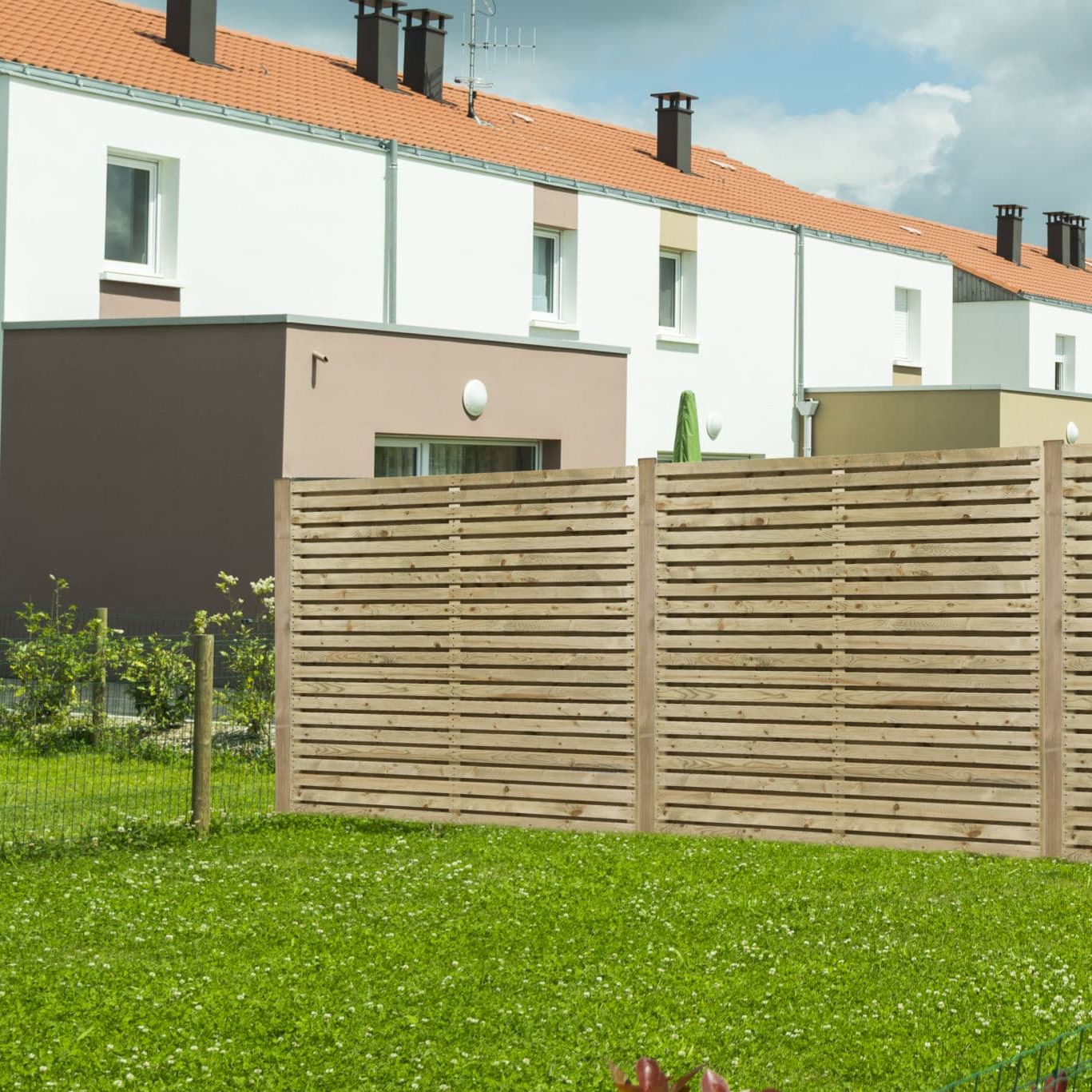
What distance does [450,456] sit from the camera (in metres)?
17.4

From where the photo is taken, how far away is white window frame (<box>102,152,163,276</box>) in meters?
18.3

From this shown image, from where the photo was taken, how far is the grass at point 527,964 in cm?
525

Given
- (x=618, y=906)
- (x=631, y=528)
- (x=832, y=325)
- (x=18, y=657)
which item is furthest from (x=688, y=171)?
(x=618, y=906)

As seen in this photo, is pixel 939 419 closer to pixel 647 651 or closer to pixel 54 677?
pixel 54 677

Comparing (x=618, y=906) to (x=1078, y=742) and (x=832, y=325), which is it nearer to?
(x=1078, y=742)

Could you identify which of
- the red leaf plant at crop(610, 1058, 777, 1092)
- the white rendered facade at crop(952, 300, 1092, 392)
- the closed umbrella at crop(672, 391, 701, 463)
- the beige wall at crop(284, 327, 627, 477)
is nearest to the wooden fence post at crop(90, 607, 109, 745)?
the beige wall at crop(284, 327, 627, 477)

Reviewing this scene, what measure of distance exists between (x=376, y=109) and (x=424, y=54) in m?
3.53

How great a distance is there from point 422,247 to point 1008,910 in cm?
1547

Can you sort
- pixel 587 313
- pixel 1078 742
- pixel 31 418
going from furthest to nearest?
pixel 587 313
pixel 31 418
pixel 1078 742

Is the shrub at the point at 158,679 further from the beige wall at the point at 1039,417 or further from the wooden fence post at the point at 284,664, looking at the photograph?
the beige wall at the point at 1039,417

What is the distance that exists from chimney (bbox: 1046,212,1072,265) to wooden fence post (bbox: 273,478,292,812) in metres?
40.8

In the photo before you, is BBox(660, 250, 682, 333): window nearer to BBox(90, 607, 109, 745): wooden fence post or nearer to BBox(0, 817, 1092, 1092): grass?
BBox(90, 607, 109, 745): wooden fence post

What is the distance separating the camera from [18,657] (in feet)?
40.8

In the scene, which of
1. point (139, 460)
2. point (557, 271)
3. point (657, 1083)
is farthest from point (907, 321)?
point (657, 1083)
